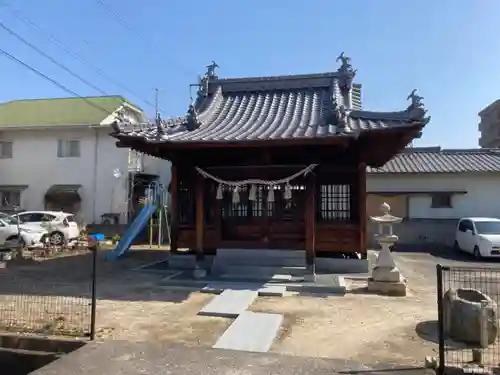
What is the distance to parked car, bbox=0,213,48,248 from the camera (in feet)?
51.3

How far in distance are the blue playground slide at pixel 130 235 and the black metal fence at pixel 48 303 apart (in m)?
3.26

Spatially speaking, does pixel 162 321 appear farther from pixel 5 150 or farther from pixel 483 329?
pixel 5 150

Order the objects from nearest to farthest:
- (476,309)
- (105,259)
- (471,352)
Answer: (471,352) → (476,309) → (105,259)

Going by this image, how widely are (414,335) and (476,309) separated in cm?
90

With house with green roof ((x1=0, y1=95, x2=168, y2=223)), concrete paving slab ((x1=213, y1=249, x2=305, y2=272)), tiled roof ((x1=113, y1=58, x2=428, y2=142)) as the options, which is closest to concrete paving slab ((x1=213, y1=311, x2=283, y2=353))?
concrete paving slab ((x1=213, y1=249, x2=305, y2=272))

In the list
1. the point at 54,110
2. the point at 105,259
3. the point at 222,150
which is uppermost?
the point at 54,110

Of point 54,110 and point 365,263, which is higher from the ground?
point 54,110

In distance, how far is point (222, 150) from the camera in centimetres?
1036

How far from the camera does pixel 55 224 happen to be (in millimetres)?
17328

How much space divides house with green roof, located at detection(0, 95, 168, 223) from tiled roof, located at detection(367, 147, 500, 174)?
13.6 m

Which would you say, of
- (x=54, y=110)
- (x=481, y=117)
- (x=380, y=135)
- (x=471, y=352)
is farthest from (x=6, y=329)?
(x=481, y=117)

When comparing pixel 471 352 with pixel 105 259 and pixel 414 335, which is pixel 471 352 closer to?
pixel 414 335

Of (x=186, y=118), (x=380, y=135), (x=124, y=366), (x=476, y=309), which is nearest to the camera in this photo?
(x=124, y=366)

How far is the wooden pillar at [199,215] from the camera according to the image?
34.4ft
